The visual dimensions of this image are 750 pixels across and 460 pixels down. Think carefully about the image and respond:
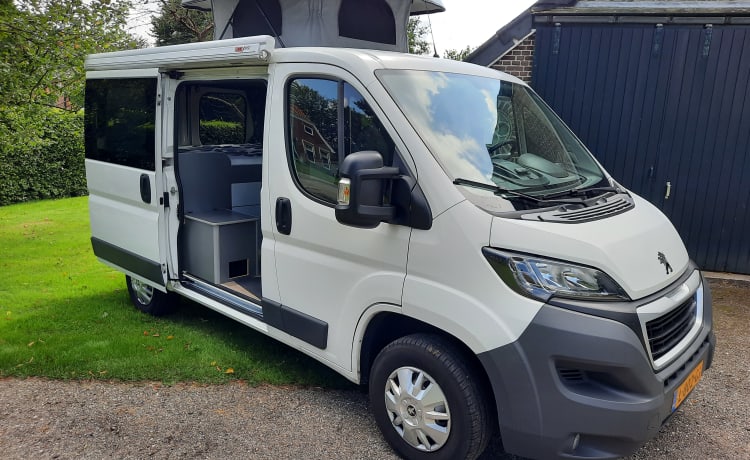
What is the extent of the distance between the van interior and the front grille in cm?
278

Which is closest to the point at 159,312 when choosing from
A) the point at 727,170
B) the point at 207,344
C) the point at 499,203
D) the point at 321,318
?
the point at 207,344

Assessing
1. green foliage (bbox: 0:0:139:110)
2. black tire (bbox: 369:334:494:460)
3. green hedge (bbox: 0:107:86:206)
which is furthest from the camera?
green hedge (bbox: 0:107:86:206)

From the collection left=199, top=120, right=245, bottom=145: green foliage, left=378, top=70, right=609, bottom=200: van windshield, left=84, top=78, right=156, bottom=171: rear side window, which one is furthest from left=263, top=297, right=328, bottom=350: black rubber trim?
left=199, top=120, right=245, bottom=145: green foliage

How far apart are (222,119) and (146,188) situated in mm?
1186

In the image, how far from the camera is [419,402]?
2.97 metres

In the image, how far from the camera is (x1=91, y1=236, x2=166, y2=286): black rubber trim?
16.0 ft

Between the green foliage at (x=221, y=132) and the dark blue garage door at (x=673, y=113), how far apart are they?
4098 millimetres

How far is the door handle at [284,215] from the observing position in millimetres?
3574

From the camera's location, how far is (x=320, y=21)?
4285 mm

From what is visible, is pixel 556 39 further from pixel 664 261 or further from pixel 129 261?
pixel 129 261

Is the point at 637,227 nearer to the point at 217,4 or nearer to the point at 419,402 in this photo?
the point at 419,402

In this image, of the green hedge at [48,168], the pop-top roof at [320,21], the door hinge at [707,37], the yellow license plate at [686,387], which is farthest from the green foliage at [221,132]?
the green hedge at [48,168]

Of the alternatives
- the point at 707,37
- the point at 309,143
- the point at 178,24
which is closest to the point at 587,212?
the point at 309,143

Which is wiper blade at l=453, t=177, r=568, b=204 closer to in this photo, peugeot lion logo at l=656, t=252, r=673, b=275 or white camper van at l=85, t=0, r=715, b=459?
white camper van at l=85, t=0, r=715, b=459
